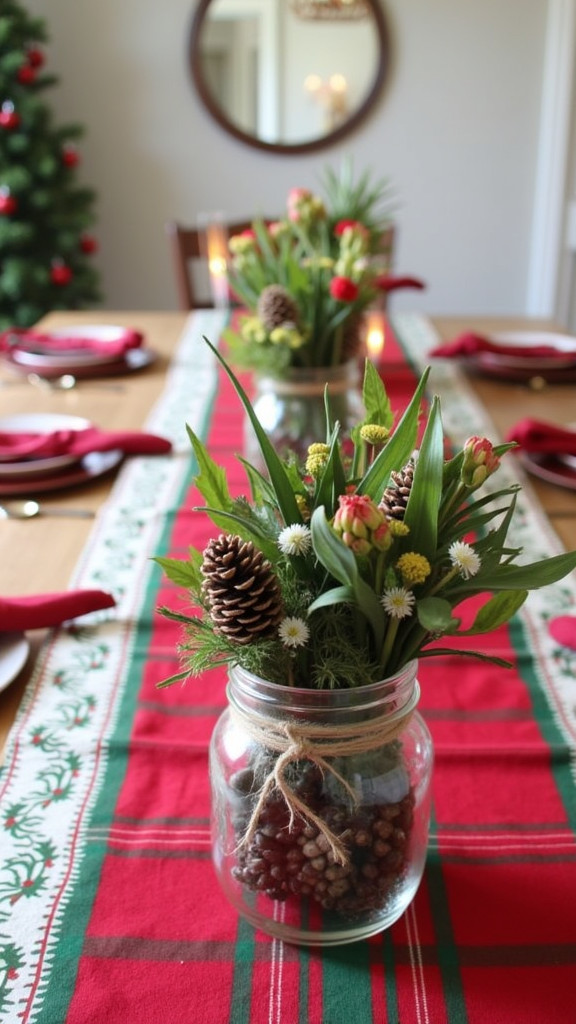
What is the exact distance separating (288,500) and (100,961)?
288 millimetres

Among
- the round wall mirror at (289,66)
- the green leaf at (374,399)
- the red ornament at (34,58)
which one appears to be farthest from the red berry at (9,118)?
the green leaf at (374,399)

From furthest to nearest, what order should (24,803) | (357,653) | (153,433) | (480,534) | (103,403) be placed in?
(103,403)
(153,433)
(480,534)
(24,803)
(357,653)

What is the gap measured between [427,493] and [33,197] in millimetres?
2837

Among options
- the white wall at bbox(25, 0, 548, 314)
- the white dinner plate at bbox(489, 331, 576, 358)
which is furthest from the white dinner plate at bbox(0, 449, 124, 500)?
the white wall at bbox(25, 0, 548, 314)

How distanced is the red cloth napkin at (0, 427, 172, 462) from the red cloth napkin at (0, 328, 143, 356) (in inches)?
16.1

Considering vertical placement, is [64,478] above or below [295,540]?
below

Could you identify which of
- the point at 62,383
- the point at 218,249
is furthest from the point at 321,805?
the point at 218,249

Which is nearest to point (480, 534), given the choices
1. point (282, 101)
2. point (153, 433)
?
point (153, 433)

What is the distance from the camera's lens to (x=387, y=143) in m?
3.42

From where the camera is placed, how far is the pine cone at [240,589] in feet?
1.63

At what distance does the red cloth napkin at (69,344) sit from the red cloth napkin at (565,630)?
1022 millimetres

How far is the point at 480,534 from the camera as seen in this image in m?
1.11

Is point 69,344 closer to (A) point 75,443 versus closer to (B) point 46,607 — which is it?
(A) point 75,443

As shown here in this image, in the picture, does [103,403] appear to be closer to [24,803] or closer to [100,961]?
[24,803]
